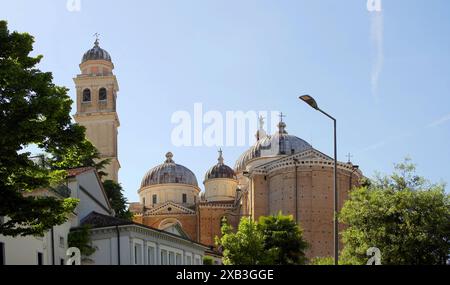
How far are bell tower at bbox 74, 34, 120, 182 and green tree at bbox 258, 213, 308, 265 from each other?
4026cm

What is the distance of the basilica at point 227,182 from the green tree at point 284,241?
1715 centimetres

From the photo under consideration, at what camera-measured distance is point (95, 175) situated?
49.6 m

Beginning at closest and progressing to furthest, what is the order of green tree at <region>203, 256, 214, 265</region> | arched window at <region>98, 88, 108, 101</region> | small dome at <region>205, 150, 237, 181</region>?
green tree at <region>203, 256, 214, 265</region> < arched window at <region>98, 88, 108, 101</region> < small dome at <region>205, 150, 237, 181</region>

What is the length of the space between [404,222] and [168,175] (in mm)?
74111

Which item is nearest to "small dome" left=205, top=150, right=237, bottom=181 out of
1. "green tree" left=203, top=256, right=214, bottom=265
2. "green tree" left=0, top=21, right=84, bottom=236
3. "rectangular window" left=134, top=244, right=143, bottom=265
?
"green tree" left=203, top=256, right=214, bottom=265

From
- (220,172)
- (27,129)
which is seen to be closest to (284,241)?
(27,129)

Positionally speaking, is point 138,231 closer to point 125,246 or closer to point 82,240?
point 125,246

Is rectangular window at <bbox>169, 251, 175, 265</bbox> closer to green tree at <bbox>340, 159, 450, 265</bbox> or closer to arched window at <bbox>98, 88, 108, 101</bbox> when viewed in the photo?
green tree at <bbox>340, 159, 450, 265</bbox>

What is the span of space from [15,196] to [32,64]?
4131mm

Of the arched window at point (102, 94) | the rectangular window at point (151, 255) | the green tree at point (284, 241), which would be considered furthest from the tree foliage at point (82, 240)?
the arched window at point (102, 94)

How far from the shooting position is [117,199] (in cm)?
6469

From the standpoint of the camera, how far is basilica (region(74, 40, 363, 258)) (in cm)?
8112

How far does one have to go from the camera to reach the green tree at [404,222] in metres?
34.9
